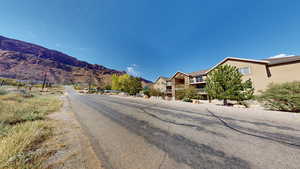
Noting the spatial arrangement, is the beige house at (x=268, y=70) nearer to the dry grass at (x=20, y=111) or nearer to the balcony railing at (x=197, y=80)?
the balcony railing at (x=197, y=80)

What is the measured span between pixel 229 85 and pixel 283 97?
4486 millimetres

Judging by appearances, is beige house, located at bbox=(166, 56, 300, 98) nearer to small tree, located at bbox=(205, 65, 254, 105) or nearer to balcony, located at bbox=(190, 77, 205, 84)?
small tree, located at bbox=(205, 65, 254, 105)

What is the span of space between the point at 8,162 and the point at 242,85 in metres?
18.0

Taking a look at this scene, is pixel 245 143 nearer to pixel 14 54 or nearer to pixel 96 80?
pixel 96 80

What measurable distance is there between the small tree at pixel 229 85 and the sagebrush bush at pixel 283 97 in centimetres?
223

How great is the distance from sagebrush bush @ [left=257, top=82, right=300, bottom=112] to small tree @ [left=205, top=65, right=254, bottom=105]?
2.23m

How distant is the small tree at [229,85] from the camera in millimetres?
12609

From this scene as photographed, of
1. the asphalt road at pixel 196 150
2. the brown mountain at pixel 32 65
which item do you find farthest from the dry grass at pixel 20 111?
the brown mountain at pixel 32 65

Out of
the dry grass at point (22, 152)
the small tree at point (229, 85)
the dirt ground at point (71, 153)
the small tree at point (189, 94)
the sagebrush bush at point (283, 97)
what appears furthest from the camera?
the small tree at point (189, 94)

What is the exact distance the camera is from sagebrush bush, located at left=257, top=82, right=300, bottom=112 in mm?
8496

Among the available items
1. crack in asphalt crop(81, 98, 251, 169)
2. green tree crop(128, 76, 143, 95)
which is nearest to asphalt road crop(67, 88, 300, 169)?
crack in asphalt crop(81, 98, 251, 169)

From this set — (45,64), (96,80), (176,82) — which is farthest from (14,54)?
(176,82)

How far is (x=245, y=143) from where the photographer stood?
10.8ft

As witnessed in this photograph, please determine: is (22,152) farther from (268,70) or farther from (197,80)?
(197,80)
